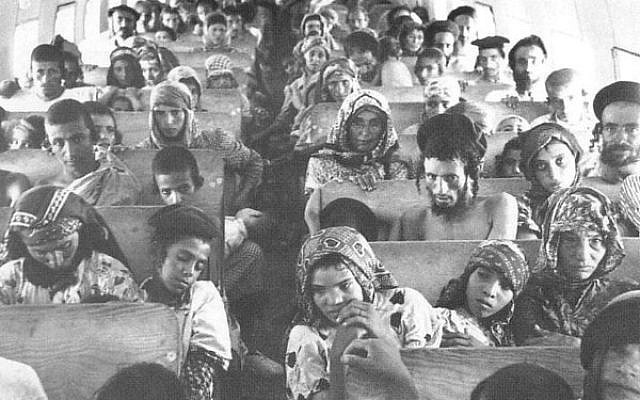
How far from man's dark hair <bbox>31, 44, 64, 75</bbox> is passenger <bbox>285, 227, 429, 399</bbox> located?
234cm

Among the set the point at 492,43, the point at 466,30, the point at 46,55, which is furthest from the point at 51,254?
the point at 466,30

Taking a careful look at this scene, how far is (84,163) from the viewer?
9.79 feet

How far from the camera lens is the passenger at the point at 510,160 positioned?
135 inches

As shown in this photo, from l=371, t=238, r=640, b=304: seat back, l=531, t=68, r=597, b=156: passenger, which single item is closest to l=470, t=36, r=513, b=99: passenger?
l=531, t=68, r=597, b=156: passenger

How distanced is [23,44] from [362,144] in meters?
2.42

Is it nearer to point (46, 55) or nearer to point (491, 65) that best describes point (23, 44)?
point (46, 55)

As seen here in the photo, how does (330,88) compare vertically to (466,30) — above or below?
below

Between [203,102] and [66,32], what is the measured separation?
228 cm

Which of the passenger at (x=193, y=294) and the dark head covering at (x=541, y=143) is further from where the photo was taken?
the dark head covering at (x=541, y=143)

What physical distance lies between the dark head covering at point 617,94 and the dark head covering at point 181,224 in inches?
54.0

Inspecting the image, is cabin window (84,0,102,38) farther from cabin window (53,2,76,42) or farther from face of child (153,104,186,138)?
face of child (153,104,186,138)

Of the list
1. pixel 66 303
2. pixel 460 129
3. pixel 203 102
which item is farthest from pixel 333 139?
pixel 66 303

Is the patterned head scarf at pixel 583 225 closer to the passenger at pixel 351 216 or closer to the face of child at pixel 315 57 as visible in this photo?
the passenger at pixel 351 216

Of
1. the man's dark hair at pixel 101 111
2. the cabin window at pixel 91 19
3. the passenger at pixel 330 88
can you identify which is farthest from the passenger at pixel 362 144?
the cabin window at pixel 91 19
